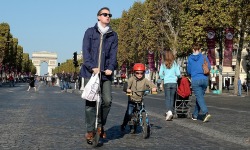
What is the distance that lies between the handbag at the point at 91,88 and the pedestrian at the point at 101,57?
0.54 ft

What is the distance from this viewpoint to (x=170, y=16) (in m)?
49.3

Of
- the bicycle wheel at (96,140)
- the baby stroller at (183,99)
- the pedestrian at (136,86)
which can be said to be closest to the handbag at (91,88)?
the bicycle wheel at (96,140)

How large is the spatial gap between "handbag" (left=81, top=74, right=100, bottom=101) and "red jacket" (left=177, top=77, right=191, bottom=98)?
5.36 meters

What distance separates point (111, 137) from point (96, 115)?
1216 mm

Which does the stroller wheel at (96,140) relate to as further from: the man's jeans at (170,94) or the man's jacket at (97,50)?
the man's jeans at (170,94)

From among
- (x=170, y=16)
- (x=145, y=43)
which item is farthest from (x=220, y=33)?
(x=145, y=43)

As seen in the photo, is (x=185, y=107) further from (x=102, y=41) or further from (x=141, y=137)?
(x=102, y=41)

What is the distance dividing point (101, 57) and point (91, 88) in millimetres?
528

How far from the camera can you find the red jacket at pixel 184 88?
471 inches

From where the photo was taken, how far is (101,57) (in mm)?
7117

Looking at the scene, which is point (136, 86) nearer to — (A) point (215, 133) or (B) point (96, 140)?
(A) point (215, 133)

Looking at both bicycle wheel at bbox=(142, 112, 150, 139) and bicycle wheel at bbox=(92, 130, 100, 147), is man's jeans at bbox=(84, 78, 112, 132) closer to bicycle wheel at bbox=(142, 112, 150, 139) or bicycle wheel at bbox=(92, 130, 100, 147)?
bicycle wheel at bbox=(92, 130, 100, 147)

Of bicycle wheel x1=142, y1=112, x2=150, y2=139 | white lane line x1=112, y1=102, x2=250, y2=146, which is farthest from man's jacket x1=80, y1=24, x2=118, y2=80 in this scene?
white lane line x1=112, y1=102, x2=250, y2=146

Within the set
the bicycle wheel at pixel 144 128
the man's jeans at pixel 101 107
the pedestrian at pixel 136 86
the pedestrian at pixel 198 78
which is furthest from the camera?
the pedestrian at pixel 198 78
